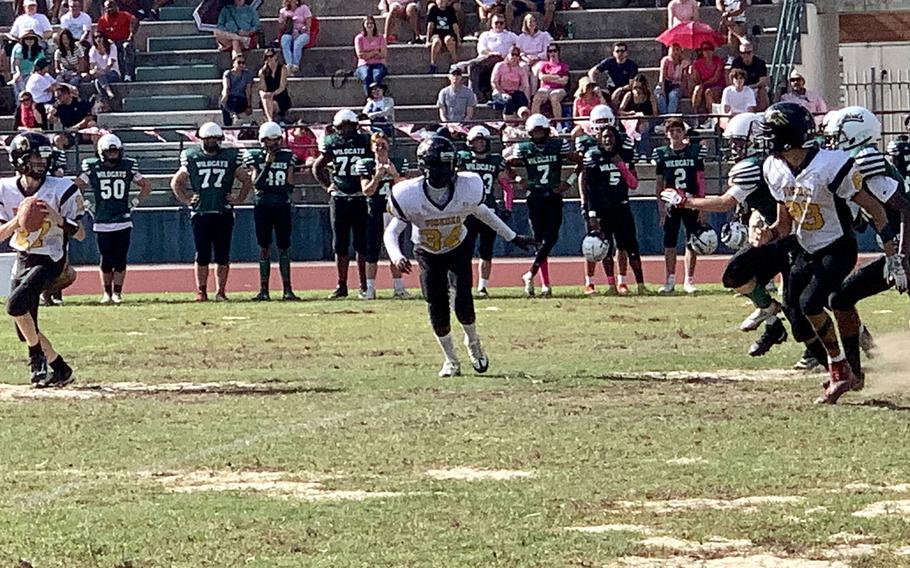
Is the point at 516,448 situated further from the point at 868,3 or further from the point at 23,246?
the point at 868,3

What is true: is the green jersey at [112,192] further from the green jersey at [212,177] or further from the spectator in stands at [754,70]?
the spectator in stands at [754,70]

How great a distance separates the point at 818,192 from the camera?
38.3ft

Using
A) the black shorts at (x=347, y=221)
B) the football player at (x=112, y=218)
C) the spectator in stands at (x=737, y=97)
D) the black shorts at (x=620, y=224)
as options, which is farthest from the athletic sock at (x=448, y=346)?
the spectator in stands at (x=737, y=97)

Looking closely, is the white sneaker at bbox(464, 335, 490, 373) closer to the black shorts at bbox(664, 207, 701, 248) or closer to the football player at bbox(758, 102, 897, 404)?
the football player at bbox(758, 102, 897, 404)

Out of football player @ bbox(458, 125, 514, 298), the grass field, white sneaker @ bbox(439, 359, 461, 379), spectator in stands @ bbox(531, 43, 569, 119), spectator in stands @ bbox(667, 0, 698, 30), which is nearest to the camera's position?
the grass field

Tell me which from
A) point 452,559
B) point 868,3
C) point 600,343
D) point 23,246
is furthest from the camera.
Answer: point 868,3

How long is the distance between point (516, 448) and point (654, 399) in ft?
7.76

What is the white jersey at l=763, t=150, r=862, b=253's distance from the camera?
11594 millimetres

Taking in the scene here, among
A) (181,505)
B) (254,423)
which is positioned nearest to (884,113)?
(254,423)

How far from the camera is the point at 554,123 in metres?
26.5

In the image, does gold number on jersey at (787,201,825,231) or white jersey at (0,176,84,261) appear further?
white jersey at (0,176,84,261)

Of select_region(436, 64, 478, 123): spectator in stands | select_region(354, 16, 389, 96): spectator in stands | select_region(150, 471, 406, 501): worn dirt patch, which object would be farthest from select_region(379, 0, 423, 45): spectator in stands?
select_region(150, 471, 406, 501): worn dirt patch

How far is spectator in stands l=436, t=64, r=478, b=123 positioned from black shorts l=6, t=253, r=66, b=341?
14.3 meters

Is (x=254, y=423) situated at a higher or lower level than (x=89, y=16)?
lower
